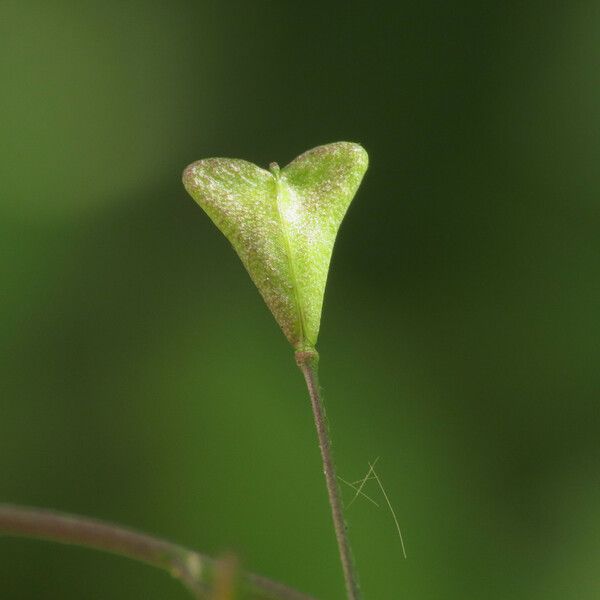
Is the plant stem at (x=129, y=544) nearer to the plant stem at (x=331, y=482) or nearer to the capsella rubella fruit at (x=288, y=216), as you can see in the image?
the plant stem at (x=331, y=482)

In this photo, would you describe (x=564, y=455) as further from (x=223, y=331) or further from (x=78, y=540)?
(x=78, y=540)

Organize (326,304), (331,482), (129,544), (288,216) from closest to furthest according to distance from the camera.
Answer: (129,544), (331,482), (288,216), (326,304)

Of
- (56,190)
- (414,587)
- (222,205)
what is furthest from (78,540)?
(56,190)

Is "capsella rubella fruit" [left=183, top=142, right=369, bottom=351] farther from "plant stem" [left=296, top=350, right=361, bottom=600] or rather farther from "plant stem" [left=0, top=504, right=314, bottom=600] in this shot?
"plant stem" [left=0, top=504, right=314, bottom=600]

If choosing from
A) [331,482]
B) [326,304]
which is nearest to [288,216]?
[331,482]

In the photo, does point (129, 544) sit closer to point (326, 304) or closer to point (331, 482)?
point (331, 482)

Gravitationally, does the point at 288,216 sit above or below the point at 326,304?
above
